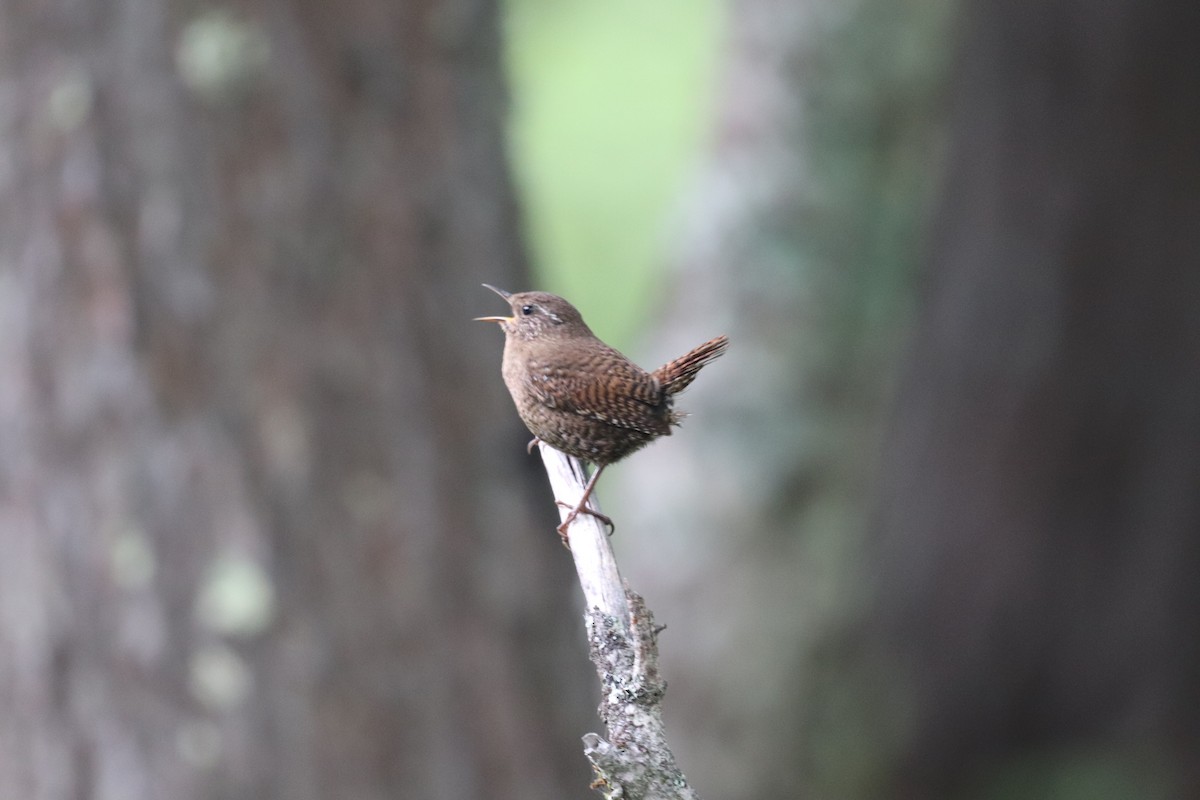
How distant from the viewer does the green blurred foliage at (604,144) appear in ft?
32.1

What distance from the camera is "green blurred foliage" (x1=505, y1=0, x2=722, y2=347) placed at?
386 inches

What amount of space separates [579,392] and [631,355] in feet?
18.8

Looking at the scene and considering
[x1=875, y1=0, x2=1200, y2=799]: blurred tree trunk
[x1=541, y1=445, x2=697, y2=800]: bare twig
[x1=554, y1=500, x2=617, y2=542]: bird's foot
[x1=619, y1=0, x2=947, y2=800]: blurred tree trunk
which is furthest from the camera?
[x1=619, y1=0, x2=947, y2=800]: blurred tree trunk

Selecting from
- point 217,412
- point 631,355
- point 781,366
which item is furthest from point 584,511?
point 631,355

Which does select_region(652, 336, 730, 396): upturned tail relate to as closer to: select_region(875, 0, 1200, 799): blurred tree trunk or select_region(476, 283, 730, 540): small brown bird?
select_region(476, 283, 730, 540): small brown bird

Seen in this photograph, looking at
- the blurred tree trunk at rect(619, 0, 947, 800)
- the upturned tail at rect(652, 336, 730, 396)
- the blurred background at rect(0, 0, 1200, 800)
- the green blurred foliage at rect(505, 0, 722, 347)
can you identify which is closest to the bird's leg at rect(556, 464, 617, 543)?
the upturned tail at rect(652, 336, 730, 396)

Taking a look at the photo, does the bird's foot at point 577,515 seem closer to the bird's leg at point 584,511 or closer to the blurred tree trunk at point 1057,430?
the bird's leg at point 584,511

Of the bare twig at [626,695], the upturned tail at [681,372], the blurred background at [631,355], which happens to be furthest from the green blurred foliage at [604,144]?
the bare twig at [626,695]

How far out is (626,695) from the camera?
52.1 inches

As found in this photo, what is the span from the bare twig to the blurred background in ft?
7.48

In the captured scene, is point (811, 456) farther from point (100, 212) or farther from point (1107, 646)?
point (100, 212)

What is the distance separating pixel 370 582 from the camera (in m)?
3.67

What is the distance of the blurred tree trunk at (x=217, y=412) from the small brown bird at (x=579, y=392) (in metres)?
1.95

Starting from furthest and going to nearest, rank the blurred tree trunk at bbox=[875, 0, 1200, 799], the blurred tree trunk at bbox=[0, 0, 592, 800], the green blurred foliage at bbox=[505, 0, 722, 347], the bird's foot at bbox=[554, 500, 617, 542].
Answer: the green blurred foliage at bbox=[505, 0, 722, 347]
the blurred tree trunk at bbox=[875, 0, 1200, 799]
the blurred tree trunk at bbox=[0, 0, 592, 800]
the bird's foot at bbox=[554, 500, 617, 542]
